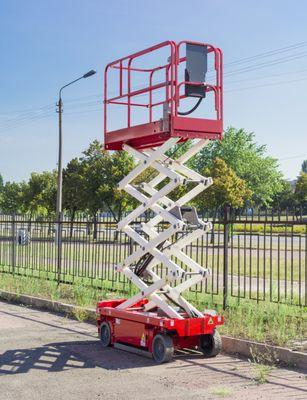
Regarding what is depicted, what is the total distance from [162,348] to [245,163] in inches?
2435

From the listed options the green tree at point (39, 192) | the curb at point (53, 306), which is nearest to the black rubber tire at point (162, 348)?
the curb at point (53, 306)

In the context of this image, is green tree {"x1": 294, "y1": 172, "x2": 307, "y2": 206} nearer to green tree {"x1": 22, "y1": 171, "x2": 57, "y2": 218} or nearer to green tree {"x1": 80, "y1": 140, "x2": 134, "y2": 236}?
green tree {"x1": 22, "y1": 171, "x2": 57, "y2": 218}

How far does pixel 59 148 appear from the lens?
110ft

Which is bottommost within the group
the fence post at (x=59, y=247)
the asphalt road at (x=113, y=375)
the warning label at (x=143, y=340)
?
the asphalt road at (x=113, y=375)

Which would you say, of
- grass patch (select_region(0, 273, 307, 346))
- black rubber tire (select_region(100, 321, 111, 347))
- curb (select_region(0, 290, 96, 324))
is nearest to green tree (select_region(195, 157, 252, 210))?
grass patch (select_region(0, 273, 307, 346))

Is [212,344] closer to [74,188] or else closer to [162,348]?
[162,348]

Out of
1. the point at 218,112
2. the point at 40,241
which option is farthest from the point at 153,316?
the point at 40,241

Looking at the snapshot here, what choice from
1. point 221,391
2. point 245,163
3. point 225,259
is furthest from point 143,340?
point 245,163

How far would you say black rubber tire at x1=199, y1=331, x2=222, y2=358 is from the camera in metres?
7.55

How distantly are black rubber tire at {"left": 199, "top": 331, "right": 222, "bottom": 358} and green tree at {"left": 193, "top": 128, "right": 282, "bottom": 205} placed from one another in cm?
5990

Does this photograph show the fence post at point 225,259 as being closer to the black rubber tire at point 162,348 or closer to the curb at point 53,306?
the curb at point 53,306

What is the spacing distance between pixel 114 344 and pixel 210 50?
416 cm

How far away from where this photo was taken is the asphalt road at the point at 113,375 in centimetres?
596

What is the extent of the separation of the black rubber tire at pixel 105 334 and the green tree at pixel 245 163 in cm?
5938
